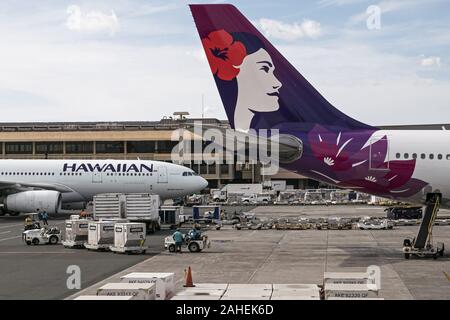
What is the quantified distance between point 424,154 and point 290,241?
11.8 meters

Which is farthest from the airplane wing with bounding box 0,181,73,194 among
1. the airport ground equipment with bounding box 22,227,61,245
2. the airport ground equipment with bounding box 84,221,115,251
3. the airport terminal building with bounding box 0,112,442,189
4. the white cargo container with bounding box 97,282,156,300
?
the airport terminal building with bounding box 0,112,442,189

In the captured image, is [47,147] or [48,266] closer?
[48,266]

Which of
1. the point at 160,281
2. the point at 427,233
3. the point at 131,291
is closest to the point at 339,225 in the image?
the point at 427,233

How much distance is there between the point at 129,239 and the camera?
1297 inches

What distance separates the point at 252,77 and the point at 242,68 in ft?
2.04

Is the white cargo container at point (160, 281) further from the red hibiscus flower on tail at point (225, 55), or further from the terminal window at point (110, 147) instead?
the terminal window at point (110, 147)

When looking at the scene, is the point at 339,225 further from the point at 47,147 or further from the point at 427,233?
the point at 47,147

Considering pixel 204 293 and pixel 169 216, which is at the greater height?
pixel 204 293

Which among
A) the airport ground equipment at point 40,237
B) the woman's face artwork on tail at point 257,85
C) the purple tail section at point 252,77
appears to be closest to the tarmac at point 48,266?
the airport ground equipment at point 40,237

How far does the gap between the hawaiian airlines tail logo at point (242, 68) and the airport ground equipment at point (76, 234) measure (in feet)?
41.8

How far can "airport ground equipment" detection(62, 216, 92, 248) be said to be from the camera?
36.1 m

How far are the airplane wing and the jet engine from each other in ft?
4.03

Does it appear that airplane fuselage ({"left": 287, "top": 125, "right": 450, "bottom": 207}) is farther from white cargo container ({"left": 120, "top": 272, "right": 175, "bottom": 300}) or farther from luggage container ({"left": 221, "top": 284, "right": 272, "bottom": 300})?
luggage container ({"left": 221, "top": 284, "right": 272, "bottom": 300})
